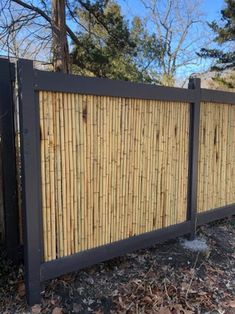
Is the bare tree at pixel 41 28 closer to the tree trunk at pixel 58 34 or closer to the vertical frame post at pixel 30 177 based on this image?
the tree trunk at pixel 58 34

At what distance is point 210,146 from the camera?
139 inches

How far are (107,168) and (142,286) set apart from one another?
1.01 m

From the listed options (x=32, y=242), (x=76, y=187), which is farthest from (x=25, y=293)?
(x=76, y=187)

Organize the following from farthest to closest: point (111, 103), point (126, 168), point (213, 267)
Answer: point (213, 267)
point (126, 168)
point (111, 103)

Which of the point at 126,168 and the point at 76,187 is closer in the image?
the point at 76,187

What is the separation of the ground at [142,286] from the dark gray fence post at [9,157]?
0.21m

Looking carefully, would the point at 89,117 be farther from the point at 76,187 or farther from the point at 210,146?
the point at 210,146

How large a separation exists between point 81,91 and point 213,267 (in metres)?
2.04

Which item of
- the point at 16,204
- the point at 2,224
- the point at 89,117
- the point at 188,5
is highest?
the point at 188,5

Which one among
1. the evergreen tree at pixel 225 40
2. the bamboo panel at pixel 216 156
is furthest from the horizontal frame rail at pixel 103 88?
the evergreen tree at pixel 225 40

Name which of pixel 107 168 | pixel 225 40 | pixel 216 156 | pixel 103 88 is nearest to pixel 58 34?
pixel 216 156

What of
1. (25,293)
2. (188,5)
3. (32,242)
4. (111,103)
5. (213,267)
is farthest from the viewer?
(188,5)

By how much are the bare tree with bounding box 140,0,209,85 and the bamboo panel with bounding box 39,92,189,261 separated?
11999 mm

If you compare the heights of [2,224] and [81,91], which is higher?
[81,91]
